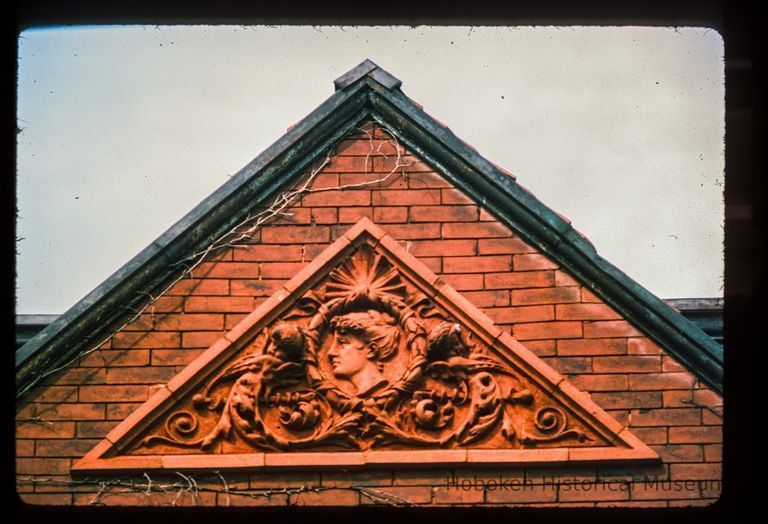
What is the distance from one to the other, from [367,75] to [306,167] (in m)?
0.84

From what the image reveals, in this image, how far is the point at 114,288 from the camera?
11.1 metres

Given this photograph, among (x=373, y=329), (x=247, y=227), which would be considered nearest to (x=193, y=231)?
(x=247, y=227)

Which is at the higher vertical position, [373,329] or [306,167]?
[306,167]

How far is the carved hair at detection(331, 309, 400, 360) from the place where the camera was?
10.8 meters

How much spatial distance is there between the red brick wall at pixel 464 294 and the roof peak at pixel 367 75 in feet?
1.32

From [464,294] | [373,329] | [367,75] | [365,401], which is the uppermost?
[367,75]

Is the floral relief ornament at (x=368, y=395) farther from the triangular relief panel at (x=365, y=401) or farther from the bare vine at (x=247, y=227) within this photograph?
the bare vine at (x=247, y=227)

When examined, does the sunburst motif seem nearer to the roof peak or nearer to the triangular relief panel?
the triangular relief panel

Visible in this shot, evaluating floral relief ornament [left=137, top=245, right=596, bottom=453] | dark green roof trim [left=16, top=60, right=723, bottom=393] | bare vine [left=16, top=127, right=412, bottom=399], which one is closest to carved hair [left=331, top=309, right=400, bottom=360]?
floral relief ornament [left=137, top=245, right=596, bottom=453]

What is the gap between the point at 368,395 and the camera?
10695 millimetres

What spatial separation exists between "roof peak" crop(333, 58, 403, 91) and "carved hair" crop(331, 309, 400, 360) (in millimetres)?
1799

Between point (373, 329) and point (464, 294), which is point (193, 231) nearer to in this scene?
point (373, 329)

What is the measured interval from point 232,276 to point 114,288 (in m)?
0.83

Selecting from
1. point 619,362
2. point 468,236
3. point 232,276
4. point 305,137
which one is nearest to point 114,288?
point 232,276
